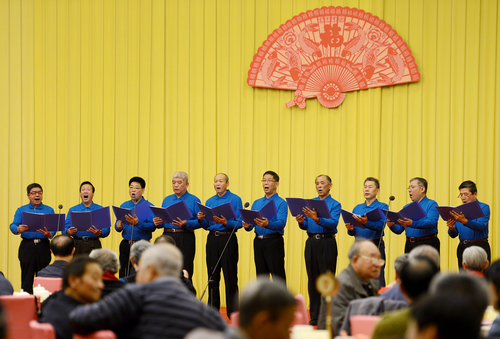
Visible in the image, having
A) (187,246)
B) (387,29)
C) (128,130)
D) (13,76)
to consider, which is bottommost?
(187,246)

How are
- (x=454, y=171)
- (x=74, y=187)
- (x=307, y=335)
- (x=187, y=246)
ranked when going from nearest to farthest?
(x=307, y=335) < (x=187, y=246) < (x=454, y=171) < (x=74, y=187)

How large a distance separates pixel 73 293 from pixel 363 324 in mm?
1333

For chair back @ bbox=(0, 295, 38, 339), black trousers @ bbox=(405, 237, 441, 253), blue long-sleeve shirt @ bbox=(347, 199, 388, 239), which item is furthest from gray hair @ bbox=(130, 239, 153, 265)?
black trousers @ bbox=(405, 237, 441, 253)

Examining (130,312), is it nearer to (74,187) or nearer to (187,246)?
(187,246)

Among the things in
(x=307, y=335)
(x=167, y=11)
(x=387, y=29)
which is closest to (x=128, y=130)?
(x=167, y=11)

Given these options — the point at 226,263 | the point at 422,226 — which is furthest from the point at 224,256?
the point at 422,226

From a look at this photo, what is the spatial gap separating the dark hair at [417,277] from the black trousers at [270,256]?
3.74 m

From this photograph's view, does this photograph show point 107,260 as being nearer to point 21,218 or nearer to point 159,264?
point 159,264

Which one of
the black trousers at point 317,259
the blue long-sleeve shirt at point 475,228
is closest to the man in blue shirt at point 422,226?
the blue long-sleeve shirt at point 475,228

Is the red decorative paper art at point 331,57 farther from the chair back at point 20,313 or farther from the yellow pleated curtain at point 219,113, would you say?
the chair back at point 20,313

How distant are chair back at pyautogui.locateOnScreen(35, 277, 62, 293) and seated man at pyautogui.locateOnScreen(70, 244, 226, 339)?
1782 millimetres

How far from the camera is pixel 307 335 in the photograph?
2572 mm

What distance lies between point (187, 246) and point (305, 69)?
2.88 m

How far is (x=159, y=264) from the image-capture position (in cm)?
239
